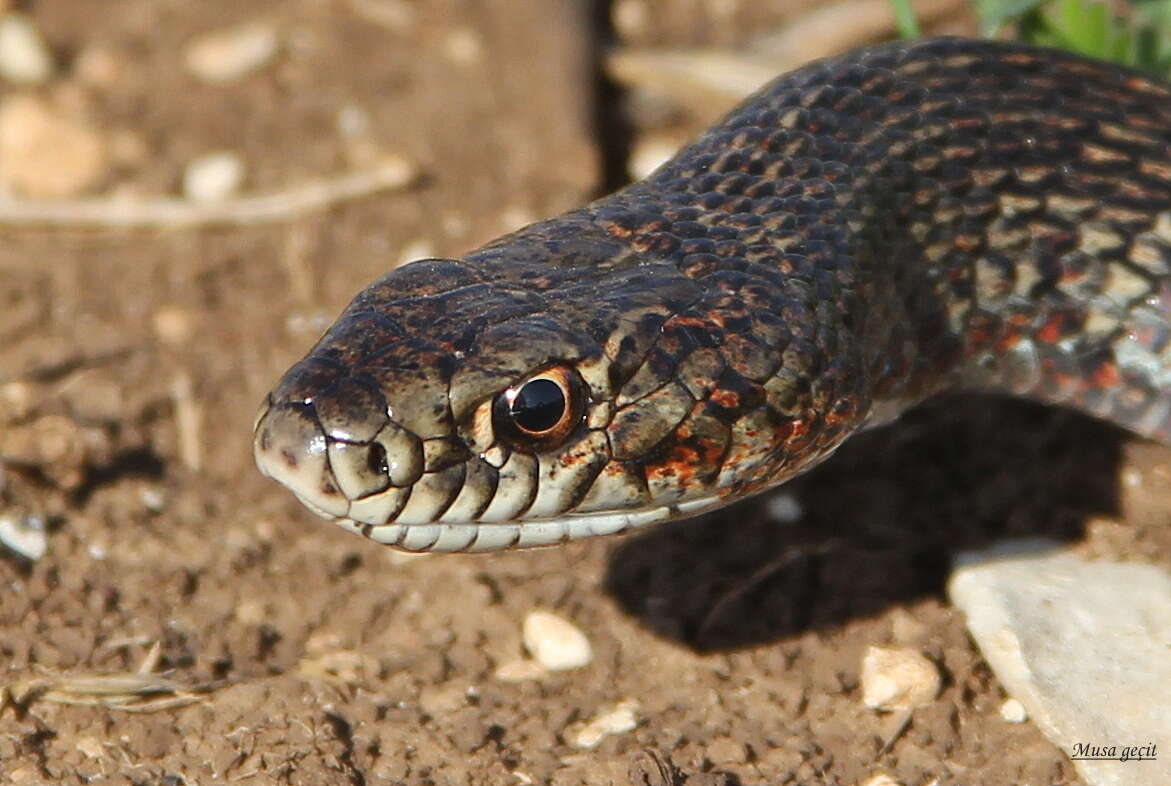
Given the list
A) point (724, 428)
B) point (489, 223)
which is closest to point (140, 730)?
point (724, 428)

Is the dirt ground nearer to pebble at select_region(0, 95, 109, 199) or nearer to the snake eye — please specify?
pebble at select_region(0, 95, 109, 199)

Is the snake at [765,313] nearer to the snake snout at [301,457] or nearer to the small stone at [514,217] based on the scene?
the snake snout at [301,457]

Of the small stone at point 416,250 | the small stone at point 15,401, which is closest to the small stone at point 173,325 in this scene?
the small stone at point 15,401

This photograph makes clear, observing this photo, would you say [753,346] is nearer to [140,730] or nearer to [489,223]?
[140,730]

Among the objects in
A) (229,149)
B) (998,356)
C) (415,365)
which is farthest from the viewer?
(229,149)

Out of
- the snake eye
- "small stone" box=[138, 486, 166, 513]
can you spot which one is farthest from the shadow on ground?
"small stone" box=[138, 486, 166, 513]

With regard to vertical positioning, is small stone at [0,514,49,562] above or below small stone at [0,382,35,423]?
below
